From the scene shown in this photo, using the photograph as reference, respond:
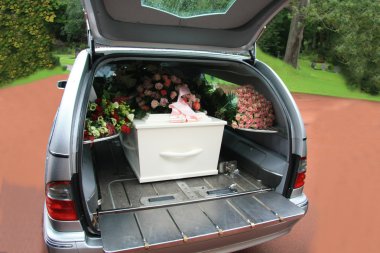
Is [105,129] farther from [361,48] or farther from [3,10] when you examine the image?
[361,48]

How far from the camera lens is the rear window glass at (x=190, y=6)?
2.17 meters

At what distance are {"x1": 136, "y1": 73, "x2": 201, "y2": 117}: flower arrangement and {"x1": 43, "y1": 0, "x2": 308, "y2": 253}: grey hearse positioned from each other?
13 cm

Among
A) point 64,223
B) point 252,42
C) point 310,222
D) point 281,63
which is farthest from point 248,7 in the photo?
point 281,63

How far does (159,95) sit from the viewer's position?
300 cm

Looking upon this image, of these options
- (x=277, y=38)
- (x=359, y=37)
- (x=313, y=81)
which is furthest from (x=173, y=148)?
(x=277, y=38)

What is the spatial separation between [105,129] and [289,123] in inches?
55.4

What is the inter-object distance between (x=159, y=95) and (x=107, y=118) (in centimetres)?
69

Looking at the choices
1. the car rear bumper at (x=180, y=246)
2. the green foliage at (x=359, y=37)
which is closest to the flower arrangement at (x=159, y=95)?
the car rear bumper at (x=180, y=246)

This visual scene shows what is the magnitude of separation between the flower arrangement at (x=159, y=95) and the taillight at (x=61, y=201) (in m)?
1.17

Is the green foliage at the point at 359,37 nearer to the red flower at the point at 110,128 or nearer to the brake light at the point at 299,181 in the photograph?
the brake light at the point at 299,181

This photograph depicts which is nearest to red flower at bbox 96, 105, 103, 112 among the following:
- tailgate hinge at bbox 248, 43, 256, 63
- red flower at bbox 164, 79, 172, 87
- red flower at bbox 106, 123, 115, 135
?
red flower at bbox 106, 123, 115, 135

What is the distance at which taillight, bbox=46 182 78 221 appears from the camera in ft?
5.72

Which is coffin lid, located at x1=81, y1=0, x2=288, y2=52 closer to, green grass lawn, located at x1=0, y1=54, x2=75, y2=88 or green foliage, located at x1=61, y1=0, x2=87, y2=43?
green grass lawn, located at x1=0, y1=54, x2=75, y2=88

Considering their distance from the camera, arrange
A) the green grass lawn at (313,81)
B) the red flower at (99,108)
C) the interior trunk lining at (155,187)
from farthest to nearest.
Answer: the green grass lawn at (313,81)
the red flower at (99,108)
the interior trunk lining at (155,187)
